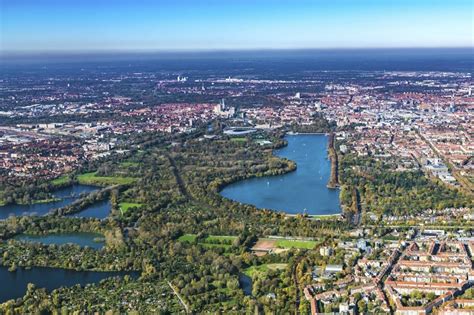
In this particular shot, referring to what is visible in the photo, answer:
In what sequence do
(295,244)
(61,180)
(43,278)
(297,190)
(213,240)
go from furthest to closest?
(61,180)
(297,190)
(213,240)
(295,244)
(43,278)

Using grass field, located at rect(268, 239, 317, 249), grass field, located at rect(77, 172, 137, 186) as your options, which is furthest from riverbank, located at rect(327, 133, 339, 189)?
grass field, located at rect(77, 172, 137, 186)

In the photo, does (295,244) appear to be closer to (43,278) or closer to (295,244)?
(295,244)

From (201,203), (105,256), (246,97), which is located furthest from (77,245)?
(246,97)

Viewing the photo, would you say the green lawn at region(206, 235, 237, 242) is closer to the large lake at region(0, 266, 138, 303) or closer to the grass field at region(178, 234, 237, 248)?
the grass field at region(178, 234, 237, 248)

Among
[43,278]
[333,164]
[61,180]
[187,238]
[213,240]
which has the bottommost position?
[43,278]

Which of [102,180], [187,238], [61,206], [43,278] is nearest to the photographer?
[43,278]

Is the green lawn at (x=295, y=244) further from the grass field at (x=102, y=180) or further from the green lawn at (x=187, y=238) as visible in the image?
the grass field at (x=102, y=180)

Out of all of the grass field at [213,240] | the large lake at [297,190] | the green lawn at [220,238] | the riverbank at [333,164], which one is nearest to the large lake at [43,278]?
the grass field at [213,240]

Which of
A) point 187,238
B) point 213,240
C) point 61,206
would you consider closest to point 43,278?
point 187,238

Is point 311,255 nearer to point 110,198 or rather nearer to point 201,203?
point 201,203
